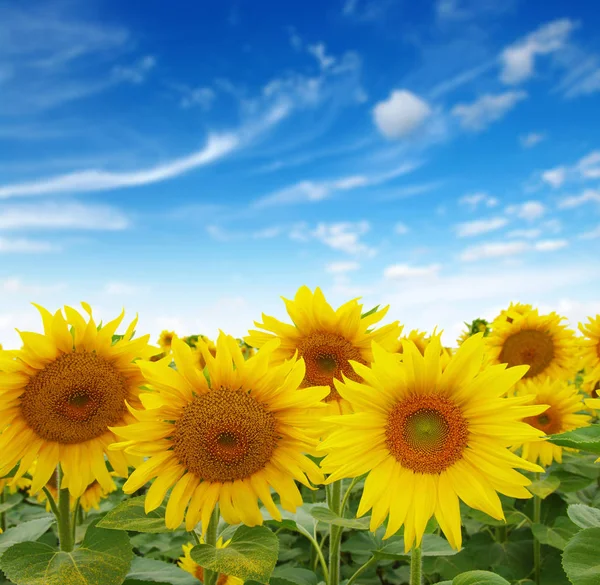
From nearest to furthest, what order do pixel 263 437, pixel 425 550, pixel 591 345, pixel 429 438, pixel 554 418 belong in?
pixel 429 438 → pixel 263 437 → pixel 425 550 → pixel 554 418 → pixel 591 345

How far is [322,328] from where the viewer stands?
3.65 m

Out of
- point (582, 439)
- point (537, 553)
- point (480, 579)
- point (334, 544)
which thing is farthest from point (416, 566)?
point (537, 553)

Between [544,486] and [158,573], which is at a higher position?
[544,486]

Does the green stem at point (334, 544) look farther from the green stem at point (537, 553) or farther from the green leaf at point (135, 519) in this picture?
the green stem at point (537, 553)

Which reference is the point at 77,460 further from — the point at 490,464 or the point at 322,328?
the point at 490,464

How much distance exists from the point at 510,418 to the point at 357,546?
2.33m

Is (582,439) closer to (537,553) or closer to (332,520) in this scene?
(332,520)

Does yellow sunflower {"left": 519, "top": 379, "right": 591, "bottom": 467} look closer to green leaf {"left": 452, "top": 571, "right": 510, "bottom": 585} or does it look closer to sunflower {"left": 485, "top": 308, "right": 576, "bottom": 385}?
sunflower {"left": 485, "top": 308, "right": 576, "bottom": 385}

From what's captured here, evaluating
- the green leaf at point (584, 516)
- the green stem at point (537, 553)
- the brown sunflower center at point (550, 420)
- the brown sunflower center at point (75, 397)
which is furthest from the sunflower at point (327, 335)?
the brown sunflower center at point (550, 420)

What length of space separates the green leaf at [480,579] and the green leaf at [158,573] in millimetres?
1513

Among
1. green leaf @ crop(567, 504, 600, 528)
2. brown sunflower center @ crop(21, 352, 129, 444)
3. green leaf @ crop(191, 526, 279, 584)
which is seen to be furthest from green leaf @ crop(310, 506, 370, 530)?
brown sunflower center @ crop(21, 352, 129, 444)

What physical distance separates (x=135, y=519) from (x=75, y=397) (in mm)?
715

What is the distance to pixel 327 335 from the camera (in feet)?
11.9

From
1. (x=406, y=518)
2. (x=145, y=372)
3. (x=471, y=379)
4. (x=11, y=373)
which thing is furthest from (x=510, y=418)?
(x=11, y=373)
